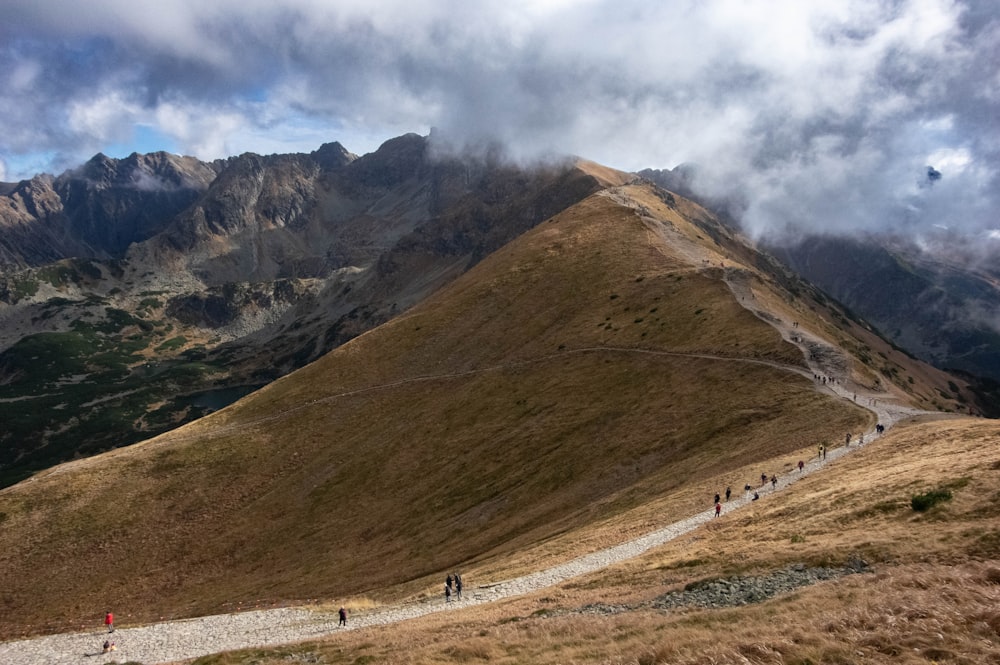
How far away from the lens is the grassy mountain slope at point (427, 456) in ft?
201

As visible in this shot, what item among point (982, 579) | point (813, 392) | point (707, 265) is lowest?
point (982, 579)

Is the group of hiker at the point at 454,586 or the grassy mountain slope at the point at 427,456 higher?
the grassy mountain slope at the point at 427,456

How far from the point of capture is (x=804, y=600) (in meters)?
21.5

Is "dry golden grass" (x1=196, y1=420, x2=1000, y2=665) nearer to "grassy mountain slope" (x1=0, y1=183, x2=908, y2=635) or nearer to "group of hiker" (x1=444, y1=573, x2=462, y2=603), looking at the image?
"group of hiker" (x1=444, y1=573, x2=462, y2=603)

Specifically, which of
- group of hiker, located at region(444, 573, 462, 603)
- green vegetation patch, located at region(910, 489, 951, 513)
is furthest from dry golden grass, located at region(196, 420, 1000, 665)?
group of hiker, located at region(444, 573, 462, 603)

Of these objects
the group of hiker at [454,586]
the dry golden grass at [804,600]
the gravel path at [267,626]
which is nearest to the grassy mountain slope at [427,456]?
the gravel path at [267,626]

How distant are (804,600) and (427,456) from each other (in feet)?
209

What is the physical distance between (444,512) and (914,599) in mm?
54406

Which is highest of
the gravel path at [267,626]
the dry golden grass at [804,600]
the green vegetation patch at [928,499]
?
the green vegetation patch at [928,499]

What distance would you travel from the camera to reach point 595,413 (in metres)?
76.5

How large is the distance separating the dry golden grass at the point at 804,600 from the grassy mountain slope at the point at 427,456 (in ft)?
61.5

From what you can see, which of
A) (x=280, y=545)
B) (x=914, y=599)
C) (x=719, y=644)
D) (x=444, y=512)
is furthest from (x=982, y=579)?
(x=280, y=545)

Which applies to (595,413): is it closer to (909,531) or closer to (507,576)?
(507,576)

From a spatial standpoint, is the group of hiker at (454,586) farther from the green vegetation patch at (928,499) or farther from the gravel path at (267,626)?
the green vegetation patch at (928,499)
